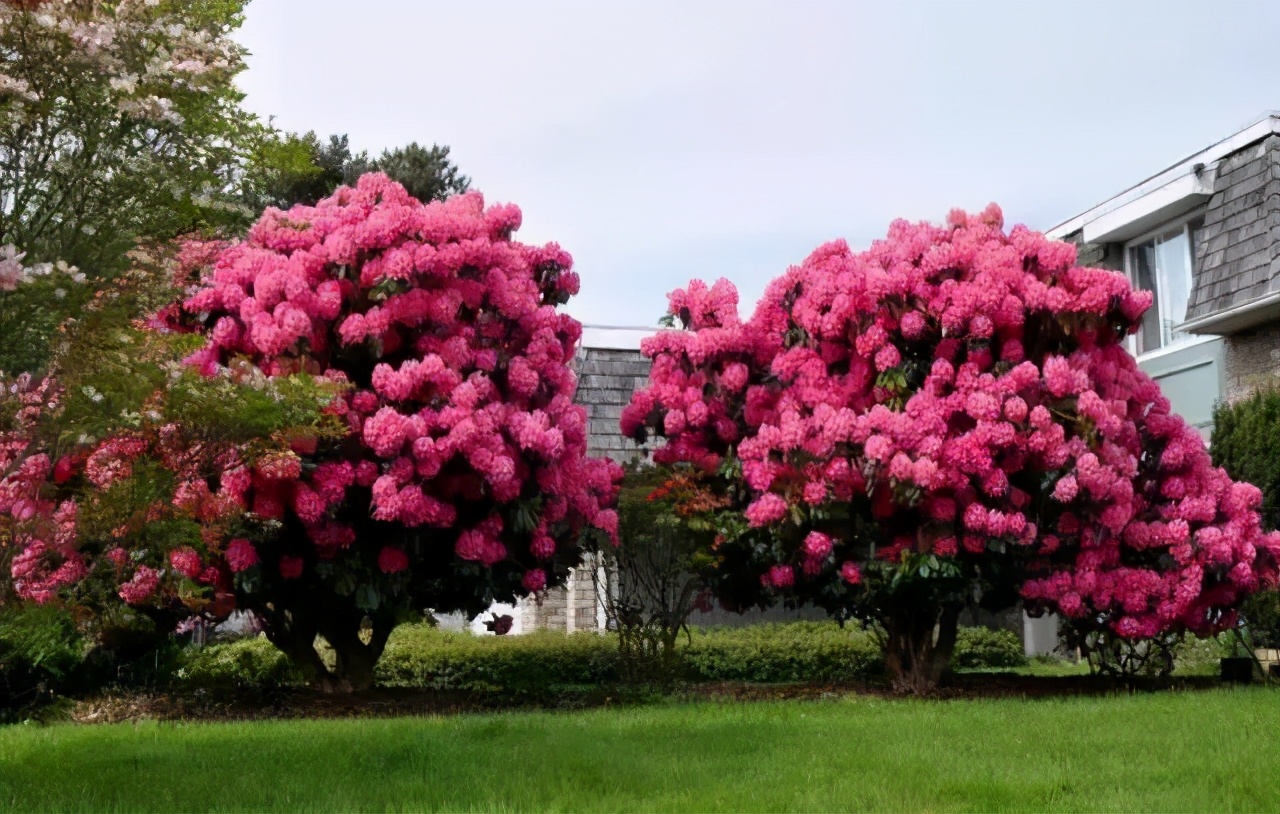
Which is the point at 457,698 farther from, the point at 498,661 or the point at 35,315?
the point at 35,315

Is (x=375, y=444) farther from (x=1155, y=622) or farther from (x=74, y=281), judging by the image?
(x=1155, y=622)

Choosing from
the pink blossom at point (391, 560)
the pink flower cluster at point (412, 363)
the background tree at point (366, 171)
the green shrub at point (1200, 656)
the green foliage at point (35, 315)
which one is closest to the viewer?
the green foliage at point (35, 315)

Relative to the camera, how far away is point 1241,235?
15805 millimetres

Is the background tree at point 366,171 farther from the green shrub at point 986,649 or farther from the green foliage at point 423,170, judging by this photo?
the green shrub at point 986,649

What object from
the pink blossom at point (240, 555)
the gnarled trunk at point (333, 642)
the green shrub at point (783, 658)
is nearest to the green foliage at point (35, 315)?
the pink blossom at point (240, 555)

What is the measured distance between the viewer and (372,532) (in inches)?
437

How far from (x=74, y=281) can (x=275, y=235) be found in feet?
18.8

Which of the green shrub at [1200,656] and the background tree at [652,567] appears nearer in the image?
the background tree at [652,567]

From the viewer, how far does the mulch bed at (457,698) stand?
1104cm

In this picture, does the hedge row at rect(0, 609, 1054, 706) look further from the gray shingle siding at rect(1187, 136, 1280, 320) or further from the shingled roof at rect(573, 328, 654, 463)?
the gray shingle siding at rect(1187, 136, 1280, 320)

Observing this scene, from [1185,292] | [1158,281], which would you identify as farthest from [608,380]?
[1185,292]

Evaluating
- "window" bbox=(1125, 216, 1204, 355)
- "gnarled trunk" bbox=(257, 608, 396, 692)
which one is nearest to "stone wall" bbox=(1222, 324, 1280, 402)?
"window" bbox=(1125, 216, 1204, 355)

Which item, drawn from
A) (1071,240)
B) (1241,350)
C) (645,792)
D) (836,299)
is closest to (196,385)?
(645,792)

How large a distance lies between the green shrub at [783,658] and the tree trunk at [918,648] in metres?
3.05
